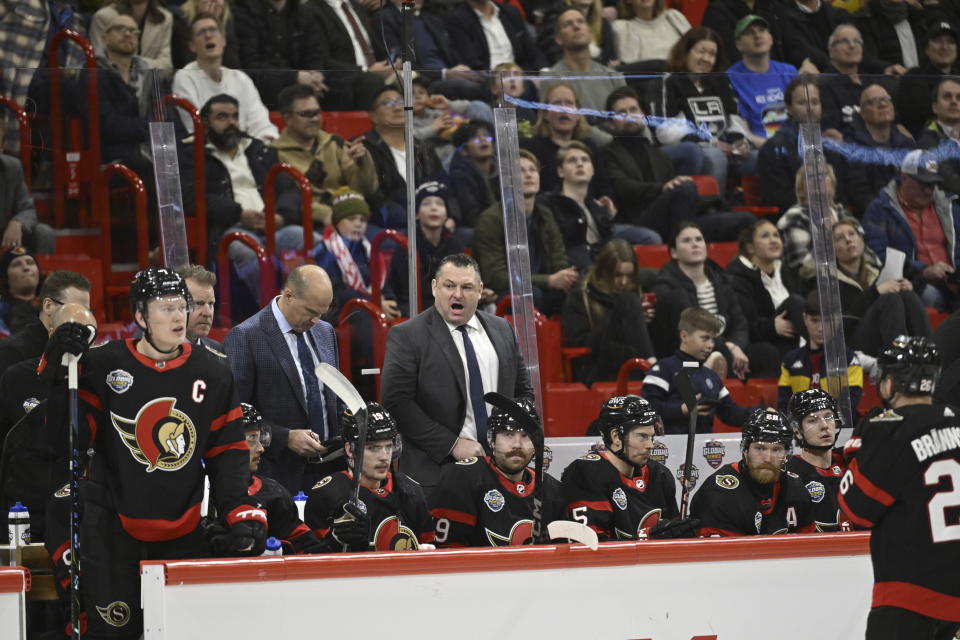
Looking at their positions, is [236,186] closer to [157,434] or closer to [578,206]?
[578,206]

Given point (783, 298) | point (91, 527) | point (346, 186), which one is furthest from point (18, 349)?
point (783, 298)

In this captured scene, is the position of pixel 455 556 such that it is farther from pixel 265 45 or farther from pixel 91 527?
pixel 265 45

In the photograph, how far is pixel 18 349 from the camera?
16.4ft

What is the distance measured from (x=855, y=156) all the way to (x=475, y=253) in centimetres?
186

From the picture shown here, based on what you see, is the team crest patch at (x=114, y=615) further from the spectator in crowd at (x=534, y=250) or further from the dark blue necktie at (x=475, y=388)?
the spectator in crowd at (x=534, y=250)

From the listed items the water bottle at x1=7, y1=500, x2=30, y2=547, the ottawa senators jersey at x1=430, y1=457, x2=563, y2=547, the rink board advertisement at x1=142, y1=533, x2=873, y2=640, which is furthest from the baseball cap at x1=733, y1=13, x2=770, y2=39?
the water bottle at x1=7, y1=500, x2=30, y2=547

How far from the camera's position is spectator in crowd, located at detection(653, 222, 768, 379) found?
634 centimetres

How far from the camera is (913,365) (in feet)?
12.5

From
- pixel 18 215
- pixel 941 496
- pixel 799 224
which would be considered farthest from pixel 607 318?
pixel 941 496

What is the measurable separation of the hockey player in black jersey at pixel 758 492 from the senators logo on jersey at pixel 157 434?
6.21ft

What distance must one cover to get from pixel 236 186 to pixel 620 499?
215 cm

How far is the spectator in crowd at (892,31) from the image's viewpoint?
30.2ft

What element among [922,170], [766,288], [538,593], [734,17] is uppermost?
[734,17]

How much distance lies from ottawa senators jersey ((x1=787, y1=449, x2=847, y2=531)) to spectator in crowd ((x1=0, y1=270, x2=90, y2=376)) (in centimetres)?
265
